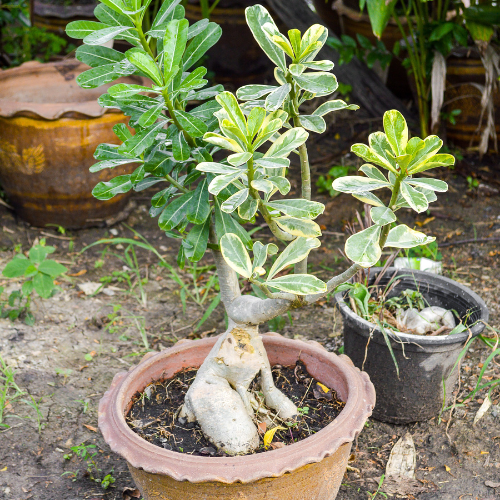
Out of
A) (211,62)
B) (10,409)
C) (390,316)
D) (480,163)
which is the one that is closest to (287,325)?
(390,316)

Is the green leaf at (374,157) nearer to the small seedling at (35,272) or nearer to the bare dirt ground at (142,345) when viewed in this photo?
the bare dirt ground at (142,345)

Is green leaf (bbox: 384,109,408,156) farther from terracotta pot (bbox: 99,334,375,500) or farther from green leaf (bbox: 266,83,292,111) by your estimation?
terracotta pot (bbox: 99,334,375,500)

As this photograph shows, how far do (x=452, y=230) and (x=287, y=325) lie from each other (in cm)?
118

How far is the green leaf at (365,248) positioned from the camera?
925 millimetres

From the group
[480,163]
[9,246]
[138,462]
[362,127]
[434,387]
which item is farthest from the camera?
[362,127]

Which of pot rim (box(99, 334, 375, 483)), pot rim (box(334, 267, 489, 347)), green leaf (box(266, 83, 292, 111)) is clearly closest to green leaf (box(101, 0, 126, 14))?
green leaf (box(266, 83, 292, 111))

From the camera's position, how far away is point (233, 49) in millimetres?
4309

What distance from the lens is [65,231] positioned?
3.08m

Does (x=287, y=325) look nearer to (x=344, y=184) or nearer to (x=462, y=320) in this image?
(x=462, y=320)

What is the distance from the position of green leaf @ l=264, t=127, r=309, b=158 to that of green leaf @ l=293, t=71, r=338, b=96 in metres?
0.07

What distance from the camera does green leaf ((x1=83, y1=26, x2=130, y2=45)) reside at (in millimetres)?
1067

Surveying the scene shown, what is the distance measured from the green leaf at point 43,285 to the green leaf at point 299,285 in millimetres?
1282

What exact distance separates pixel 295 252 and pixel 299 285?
10 cm

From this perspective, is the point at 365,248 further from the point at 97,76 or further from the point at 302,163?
the point at 97,76
